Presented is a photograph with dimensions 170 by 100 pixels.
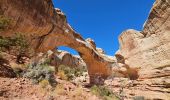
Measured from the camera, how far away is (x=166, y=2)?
15531 millimetres

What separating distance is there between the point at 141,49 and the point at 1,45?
38.4ft

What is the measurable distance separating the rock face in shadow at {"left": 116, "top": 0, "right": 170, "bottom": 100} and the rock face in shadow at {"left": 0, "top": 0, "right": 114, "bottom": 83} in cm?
376

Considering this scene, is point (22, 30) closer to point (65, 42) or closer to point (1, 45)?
point (1, 45)

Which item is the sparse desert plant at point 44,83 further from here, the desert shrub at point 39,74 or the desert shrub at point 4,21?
the desert shrub at point 4,21

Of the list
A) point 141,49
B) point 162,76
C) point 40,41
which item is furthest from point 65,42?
point 162,76

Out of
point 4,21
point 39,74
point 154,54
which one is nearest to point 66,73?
point 154,54

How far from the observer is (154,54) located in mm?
16625

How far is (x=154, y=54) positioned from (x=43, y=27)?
889 centimetres

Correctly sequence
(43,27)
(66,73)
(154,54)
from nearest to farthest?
(43,27) → (154,54) → (66,73)

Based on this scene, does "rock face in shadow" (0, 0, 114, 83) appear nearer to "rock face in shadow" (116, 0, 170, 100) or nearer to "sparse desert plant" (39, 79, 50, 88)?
"sparse desert plant" (39, 79, 50, 88)

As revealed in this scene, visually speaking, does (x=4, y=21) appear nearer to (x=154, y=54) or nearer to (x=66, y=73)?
(x=66, y=73)

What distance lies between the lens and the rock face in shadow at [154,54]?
50.0ft

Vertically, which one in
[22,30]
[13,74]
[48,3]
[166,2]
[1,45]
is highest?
[166,2]

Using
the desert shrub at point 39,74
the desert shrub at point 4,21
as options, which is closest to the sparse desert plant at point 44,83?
the desert shrub at point 39,74
